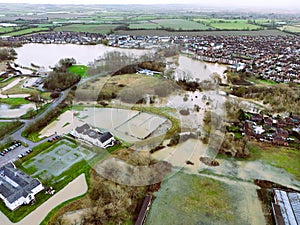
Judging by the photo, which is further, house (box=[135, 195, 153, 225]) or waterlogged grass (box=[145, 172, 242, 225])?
waterlogged grass (box=[145, 172, 242, 225])

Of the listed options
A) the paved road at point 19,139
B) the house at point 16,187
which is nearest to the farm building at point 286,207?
the house at point 16,187

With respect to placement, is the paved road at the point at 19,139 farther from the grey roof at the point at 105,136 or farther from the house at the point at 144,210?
the house at the point at 144,210

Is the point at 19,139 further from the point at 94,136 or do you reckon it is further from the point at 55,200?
the point at 55,200

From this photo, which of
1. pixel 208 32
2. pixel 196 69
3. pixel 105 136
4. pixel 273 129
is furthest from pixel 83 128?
pixel 208 32

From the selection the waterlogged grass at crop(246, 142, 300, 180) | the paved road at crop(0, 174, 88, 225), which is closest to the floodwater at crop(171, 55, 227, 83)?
the waterlogged grass at crop(246, 142, 300, 180)

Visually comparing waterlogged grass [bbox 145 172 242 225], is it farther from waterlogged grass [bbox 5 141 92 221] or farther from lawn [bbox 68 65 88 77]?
lawn [bbox 68 65 88 77]

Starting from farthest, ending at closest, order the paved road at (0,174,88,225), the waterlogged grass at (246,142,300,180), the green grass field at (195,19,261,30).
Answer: the green grass field at (195,19,261,30) < the waterlogged grass at (246,142,300,180) < the paved road at (0,174,88,225)

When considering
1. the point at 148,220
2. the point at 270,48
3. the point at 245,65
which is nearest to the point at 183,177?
the point at 148,220
